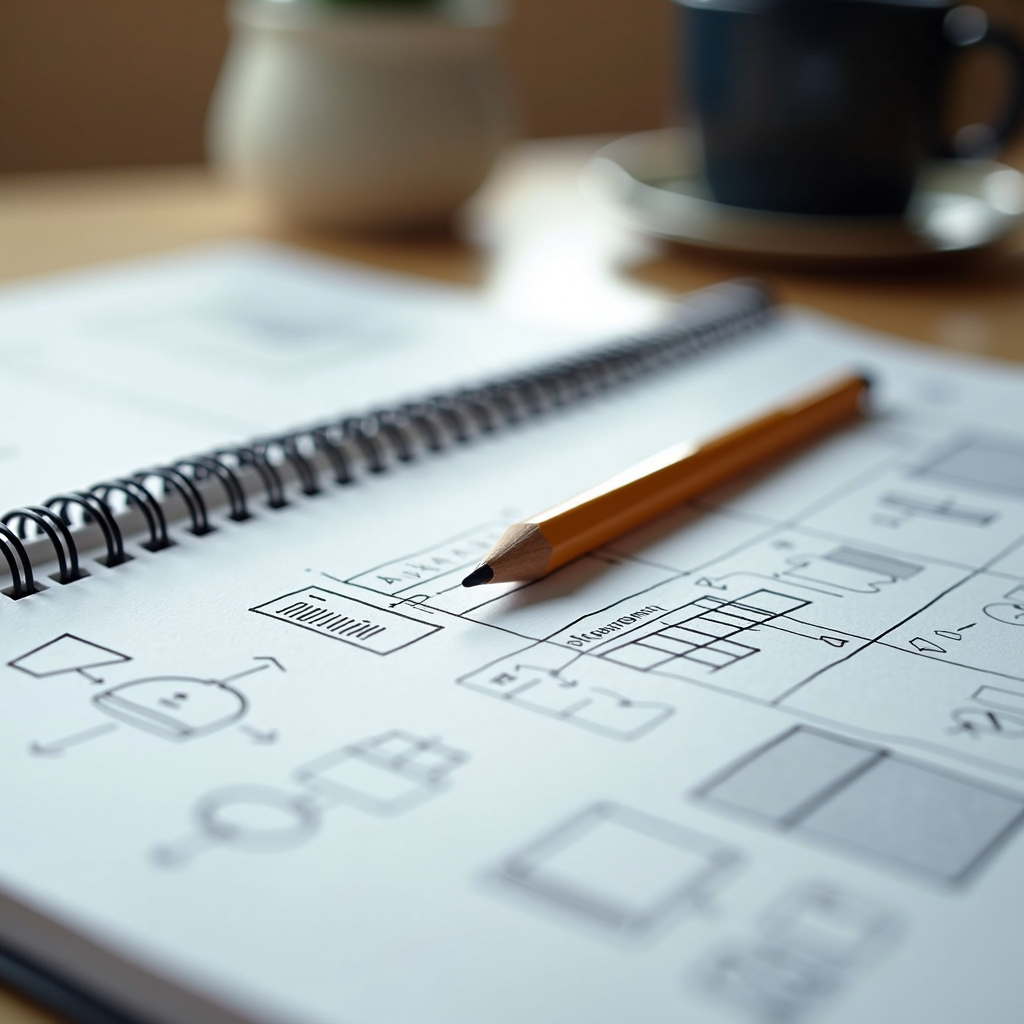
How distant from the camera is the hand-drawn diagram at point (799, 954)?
0.77 feet

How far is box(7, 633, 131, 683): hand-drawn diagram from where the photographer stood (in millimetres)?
337

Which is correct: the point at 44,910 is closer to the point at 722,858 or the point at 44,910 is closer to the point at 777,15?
the point at 722,858

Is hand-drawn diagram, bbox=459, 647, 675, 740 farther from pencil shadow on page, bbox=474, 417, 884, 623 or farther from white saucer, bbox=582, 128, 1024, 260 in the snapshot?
white saucer, bbox=582, 128, 1024, 260

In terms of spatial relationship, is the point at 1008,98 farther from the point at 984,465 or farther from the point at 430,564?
the point at 430,564

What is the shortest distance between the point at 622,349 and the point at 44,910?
407 millimetres

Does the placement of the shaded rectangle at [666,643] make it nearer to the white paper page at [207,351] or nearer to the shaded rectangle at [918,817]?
the shaded rectangle at [918,817]

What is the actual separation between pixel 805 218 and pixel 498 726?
0.58 meters

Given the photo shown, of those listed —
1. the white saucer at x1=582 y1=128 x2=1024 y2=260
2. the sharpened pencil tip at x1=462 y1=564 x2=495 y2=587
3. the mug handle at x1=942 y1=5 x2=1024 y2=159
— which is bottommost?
the sharpened pencil tip at x1=462 y1=564 x2=495 y2=587

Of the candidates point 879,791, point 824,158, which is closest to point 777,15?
point 824,158

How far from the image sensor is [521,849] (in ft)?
0.89

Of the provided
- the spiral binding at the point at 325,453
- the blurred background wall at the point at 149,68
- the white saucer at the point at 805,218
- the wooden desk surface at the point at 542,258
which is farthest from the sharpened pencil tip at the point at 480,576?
the blurred background wall at the point at 149,68

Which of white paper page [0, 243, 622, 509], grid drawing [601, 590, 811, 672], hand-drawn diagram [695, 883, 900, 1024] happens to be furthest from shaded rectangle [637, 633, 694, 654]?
white paper page [0, 243, 622, 509]

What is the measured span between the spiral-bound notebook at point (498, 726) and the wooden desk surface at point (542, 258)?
200 mm

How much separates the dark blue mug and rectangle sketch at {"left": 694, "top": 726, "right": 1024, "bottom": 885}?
55 centimetres
